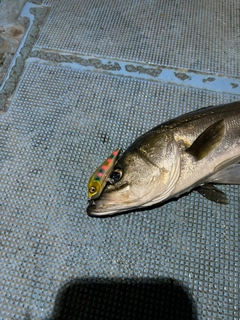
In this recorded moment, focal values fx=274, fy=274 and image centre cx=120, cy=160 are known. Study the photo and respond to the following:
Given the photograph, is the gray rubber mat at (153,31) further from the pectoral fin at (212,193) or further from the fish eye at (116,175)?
the fish eye at (116,175)

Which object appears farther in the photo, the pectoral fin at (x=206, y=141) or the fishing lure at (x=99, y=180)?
the pectoral fin at (x=206, y=141)

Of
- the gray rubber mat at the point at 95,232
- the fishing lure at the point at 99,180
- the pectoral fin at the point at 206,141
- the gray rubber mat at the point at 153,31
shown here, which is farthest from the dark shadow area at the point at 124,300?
the gray rubber mat at the point at 153,31

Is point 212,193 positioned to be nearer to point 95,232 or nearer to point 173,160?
point 173,160

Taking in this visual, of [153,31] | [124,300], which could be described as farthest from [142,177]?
[153,31]

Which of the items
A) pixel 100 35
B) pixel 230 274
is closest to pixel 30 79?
pixel 100 35

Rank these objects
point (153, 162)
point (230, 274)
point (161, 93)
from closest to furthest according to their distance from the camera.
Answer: point (153, 162)
point (230, 274)
point (161, 93)

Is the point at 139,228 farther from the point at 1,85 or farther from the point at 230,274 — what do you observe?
the point at 1,85

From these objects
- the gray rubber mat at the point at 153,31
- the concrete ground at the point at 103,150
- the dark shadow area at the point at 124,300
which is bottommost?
the dark shadow area at the point at 124,300
